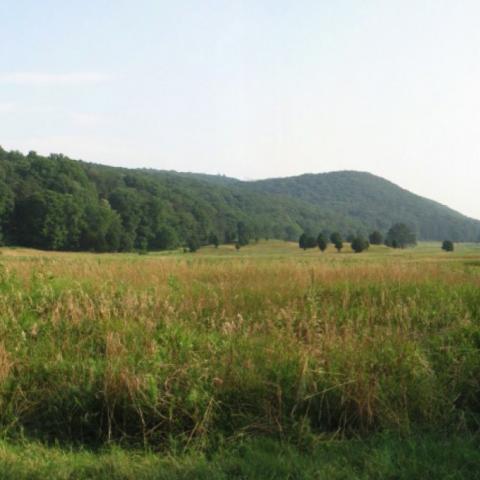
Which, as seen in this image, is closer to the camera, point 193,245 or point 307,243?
point 307,243

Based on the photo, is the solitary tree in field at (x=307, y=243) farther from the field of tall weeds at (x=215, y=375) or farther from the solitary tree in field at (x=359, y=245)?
the field of tall weeds at (x=215, y=375)

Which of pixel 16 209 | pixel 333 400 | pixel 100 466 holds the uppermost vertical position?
pixel 16 209

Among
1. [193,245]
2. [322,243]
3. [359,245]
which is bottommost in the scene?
[193,245]

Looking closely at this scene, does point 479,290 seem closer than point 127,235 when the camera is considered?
Yes

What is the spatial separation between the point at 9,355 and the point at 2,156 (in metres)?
120

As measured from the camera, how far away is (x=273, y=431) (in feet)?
13.9

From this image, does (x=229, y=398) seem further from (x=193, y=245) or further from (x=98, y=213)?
(x=193, y=245)

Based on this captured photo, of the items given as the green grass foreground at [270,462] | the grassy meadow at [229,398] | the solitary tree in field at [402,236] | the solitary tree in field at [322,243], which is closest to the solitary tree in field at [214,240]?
the solitary tree in field at [322,243]

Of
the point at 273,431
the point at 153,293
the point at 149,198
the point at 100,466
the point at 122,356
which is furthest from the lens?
the point at 149,198

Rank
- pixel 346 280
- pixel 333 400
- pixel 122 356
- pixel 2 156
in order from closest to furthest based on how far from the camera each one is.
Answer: pixel 333 400
pixel 122 356
pixel 346 280
pixel 2 156

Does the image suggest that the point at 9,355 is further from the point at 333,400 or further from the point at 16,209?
the point at 16,209

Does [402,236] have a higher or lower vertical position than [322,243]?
higher

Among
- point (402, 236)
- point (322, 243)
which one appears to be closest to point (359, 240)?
point (322, 243)

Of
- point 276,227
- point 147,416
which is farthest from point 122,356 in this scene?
point 276,227
